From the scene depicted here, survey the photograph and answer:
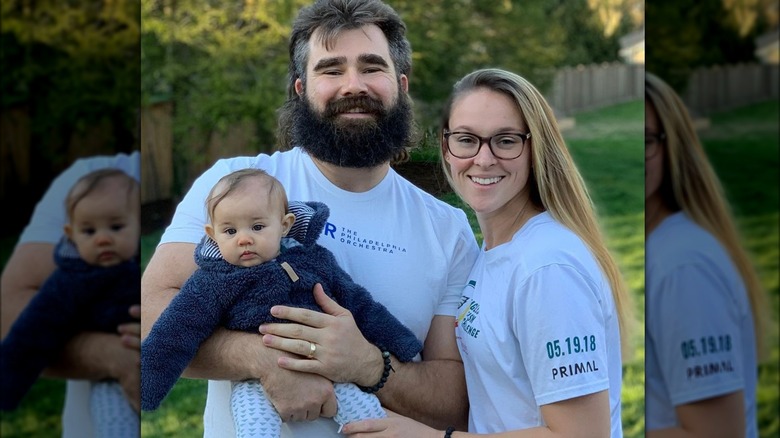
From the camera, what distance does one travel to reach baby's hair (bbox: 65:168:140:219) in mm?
2715

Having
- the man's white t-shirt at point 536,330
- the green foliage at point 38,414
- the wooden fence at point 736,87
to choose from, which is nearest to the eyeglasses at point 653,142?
the wooden fence at point 736,87

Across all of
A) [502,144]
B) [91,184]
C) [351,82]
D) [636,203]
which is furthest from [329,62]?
[636,203]

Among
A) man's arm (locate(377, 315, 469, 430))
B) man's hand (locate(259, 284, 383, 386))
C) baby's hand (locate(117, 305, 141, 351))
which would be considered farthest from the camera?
baby's hand (locate(117, 305, 141, 351))

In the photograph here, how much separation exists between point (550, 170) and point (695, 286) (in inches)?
24.4

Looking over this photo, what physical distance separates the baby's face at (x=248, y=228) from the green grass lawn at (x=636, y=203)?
518 mm

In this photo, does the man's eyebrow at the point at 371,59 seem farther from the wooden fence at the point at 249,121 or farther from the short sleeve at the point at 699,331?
the short sleeve at the point at 699,331

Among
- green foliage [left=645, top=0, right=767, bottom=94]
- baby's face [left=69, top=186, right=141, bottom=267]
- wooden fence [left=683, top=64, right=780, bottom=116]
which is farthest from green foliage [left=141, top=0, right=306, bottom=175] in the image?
wooden fence [left=683, top=64, right=780, bottom=116]

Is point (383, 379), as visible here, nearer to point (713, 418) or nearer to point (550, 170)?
point (550, 170)

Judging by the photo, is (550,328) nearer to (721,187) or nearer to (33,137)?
(721,187)

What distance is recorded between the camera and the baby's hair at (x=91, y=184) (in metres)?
2.71

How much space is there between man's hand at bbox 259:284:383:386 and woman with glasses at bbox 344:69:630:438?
0.16 meters

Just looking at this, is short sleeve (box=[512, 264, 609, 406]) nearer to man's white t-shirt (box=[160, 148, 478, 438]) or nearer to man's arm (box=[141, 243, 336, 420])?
man's white t-shirt (box=[160, 148, 478, 438])

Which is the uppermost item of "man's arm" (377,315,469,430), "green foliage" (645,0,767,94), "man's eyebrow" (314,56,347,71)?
"green foliage" (645,0,767,94)

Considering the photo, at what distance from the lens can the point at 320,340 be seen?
2.41 m
